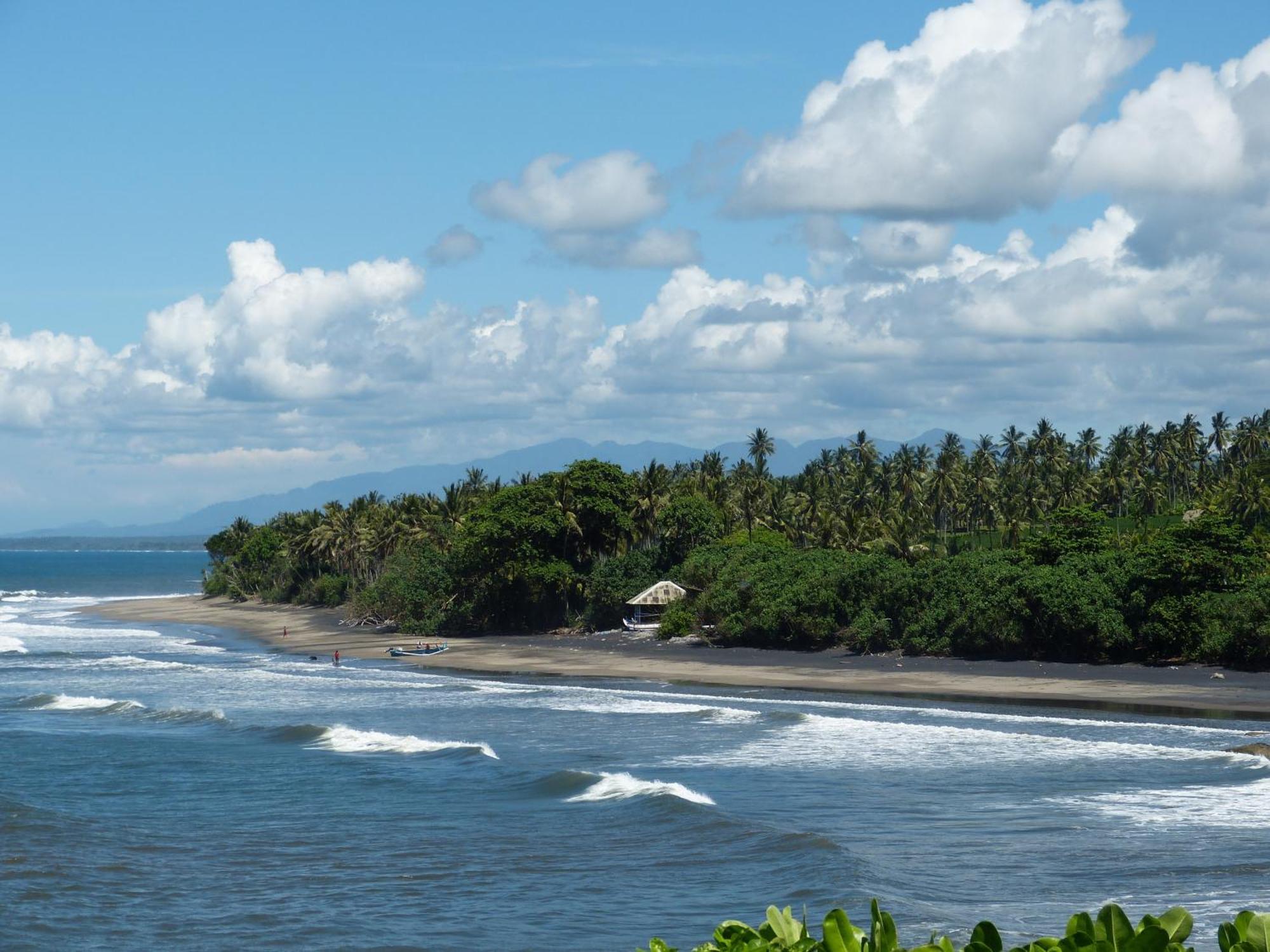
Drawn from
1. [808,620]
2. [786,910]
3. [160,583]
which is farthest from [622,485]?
[160,583]

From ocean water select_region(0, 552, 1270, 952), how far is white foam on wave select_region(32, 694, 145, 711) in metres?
0.25

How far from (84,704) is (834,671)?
27560 millimetres

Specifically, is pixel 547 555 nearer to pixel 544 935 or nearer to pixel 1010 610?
pixel 1010 610

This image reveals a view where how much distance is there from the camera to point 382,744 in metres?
35.9

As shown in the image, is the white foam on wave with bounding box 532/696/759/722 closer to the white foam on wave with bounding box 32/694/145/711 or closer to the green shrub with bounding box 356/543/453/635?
the white foam on wave with bounding box 32/694/145/711

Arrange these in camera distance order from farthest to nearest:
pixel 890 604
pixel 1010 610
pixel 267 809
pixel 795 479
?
pixel 795 479 < pixel 890 604 < pixel 1010 610 < pixel 267 809

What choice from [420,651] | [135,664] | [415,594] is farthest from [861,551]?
[135,664]

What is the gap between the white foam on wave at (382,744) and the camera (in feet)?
113

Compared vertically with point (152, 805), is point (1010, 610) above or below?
above

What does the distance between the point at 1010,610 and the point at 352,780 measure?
2896 centimetres

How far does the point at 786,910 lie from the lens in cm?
552

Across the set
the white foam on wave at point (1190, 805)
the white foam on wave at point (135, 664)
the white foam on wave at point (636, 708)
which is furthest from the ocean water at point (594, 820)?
the white foam on wave at point (135, 664)

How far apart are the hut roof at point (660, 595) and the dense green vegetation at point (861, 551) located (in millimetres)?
1660

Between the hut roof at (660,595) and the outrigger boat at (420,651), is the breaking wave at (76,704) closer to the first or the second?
the outrigger boat at (420,651)
